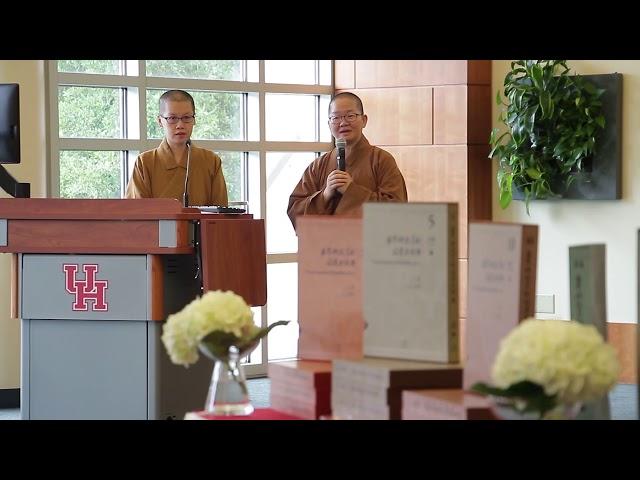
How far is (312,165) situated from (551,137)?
1690 millimetres

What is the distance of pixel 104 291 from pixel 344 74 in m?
3.79

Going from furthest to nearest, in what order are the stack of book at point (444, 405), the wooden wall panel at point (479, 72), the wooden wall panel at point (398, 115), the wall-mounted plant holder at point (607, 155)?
the wooden wall panel at point (398, 115)
the wooden wall panel at point (479, 72)
the wall-mounted plant holder at point (607, 155)
the stack of book at point (444, 405)

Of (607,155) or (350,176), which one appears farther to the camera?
(607,155)

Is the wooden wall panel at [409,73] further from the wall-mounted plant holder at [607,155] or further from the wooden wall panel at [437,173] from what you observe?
the wall-mounted plant holder at [607,155]

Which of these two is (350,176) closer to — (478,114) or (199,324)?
(478,114)

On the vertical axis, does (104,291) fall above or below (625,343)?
above

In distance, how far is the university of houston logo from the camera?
14.2 ft

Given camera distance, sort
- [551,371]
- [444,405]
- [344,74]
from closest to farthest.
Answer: [551,371] → [444,405] → [344,74]

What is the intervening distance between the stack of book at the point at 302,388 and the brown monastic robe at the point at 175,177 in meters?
3.13

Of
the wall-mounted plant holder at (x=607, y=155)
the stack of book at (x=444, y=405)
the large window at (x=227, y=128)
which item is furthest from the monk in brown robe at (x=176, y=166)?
the stack of book at (x=444, y=405)

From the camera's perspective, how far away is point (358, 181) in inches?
220

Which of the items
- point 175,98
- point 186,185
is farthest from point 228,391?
point 175,98

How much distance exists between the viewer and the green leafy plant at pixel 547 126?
660 cm
